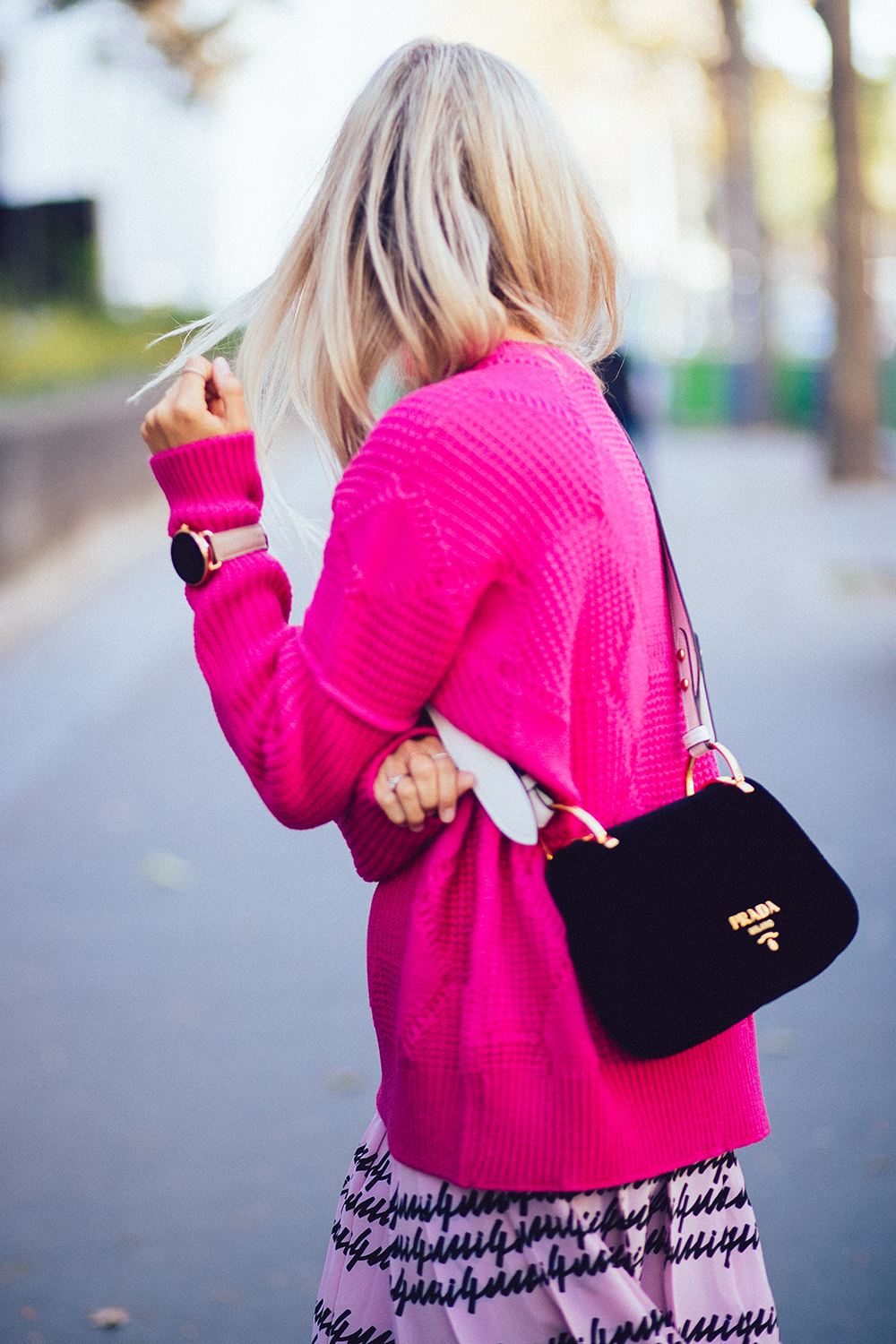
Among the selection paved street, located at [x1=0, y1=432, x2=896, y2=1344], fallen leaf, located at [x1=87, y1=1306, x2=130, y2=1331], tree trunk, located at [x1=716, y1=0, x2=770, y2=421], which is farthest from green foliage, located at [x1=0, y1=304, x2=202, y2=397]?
tree trunk, located at [x1=716, y1=0, x2=770, y2=421]

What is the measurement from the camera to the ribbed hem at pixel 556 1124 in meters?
1.46

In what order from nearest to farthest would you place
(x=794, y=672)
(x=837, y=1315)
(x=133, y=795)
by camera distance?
(x=837, y=1315) → (x=133, y=795) → (x=794, y=672)

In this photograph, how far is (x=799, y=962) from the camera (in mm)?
1552

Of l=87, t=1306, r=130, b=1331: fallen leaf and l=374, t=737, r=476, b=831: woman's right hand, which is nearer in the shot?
l=374, t=737, r=476, b=831: woman's right hand

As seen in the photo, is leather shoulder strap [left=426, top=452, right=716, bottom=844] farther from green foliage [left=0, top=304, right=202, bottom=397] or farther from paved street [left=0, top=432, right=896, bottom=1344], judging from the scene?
green foliage [left=0, top=304, right=202, bottom=397]

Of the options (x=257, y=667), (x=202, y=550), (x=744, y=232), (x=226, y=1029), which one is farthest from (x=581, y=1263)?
(x=744, y=232)

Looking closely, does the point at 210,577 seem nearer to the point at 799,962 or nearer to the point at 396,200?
the point at 396,200

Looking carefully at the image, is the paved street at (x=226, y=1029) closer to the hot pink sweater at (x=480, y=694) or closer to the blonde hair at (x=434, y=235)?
the hot pink sweater at (x=480, y=694)

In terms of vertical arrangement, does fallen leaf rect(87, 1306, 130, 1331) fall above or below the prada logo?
below

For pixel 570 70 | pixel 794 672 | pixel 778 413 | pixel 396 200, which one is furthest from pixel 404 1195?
pixel 570 70

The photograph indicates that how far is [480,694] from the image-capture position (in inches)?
58.6

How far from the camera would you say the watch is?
1546 mm

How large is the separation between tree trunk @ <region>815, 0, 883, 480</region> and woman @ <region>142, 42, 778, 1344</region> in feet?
52.4

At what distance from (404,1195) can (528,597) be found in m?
0.70
